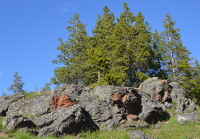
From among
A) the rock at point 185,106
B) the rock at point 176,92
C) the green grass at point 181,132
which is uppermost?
the rock at point 176,92

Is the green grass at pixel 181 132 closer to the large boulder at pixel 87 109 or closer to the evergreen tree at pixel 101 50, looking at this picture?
the large boulder at pixel 87 109

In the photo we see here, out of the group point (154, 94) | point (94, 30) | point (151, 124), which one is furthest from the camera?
point (94, 30)

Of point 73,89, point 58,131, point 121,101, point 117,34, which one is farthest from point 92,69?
point 58,131

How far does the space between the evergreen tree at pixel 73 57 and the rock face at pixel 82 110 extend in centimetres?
1390

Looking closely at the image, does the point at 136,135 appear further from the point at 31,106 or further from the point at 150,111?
the point at 31,106

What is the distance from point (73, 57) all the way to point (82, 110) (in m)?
21.9

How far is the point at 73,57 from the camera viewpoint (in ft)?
128

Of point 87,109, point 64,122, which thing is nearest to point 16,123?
point 64,122

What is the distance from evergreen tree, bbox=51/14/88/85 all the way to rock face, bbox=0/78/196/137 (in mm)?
13902

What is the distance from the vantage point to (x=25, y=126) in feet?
50.0

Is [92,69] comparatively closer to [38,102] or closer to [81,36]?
[81,36]

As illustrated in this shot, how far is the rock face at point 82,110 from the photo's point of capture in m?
16.2

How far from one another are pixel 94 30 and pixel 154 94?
68.2ft

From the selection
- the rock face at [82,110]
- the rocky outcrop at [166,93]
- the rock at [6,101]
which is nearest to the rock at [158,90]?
the rocky outcrop at [166,93]
